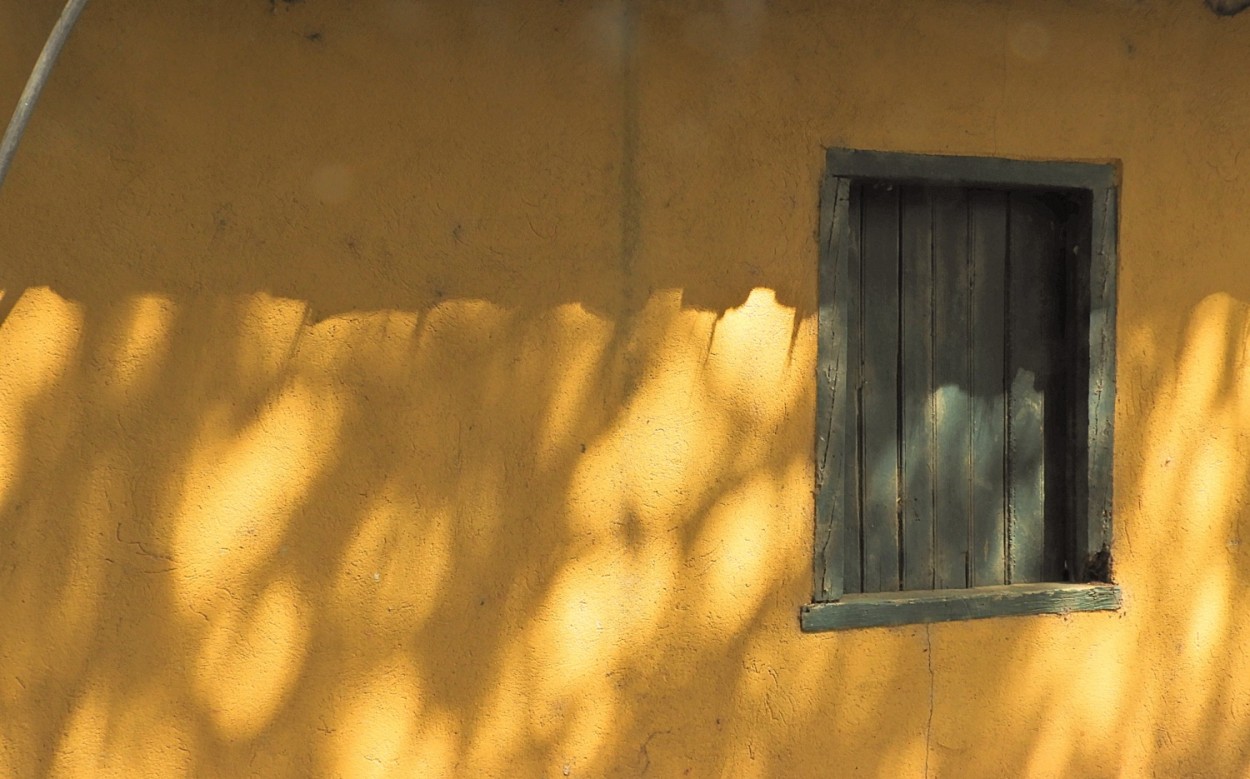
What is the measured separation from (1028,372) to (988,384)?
0.54 feet

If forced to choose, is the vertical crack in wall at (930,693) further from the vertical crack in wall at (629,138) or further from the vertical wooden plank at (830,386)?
the vertical crack in wall at (629,138)

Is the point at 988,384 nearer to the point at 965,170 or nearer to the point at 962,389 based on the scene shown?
the point at 962,389

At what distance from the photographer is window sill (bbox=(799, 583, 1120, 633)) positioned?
155 inches

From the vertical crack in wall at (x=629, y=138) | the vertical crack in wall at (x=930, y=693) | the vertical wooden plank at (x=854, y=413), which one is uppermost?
the vertical crack in wall at (x=629, y=138)

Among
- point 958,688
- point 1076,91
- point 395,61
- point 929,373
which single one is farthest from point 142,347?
point 1076,91

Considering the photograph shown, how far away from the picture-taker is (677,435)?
3.78 meters

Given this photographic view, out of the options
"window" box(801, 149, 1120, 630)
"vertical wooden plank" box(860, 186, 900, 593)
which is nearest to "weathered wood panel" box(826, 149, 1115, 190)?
"window" box(801, 149, 1120, 630)

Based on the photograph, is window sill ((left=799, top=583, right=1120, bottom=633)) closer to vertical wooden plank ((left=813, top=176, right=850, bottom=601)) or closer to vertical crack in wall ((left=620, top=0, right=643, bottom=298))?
vertical wooden plank ((left=813, top=176, right=850, bottom=601))

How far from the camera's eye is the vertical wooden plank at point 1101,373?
420 centimetres

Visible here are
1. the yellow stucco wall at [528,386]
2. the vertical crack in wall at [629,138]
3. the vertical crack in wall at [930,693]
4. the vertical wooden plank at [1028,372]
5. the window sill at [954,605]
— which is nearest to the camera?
the yellow stucco wall at [528,386]

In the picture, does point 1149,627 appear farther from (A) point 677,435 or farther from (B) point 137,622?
(B) point 137,622

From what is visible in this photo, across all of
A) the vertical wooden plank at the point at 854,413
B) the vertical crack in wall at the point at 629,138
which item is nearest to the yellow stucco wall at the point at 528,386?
the vertical crack in wall at the point at 629,138

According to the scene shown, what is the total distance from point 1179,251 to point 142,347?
318 cm

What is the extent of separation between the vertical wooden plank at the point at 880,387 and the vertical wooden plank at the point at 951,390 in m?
0.14
